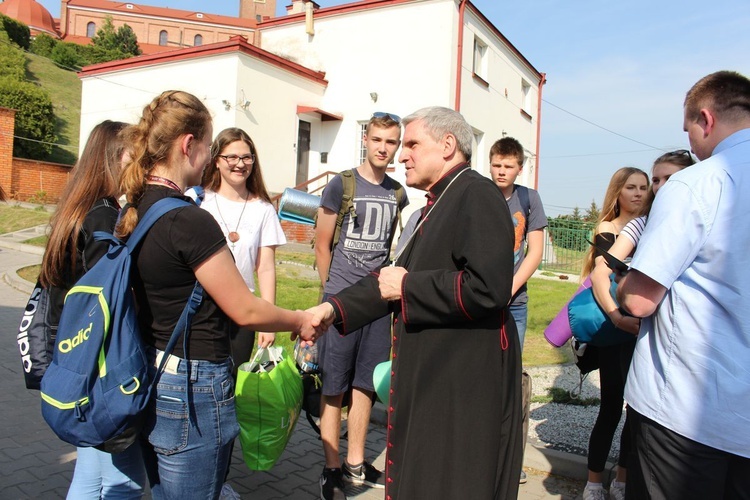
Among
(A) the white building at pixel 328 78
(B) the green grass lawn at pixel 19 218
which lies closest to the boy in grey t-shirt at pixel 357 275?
(A) the white building at pixel 328 78

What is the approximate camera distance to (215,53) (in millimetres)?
18188

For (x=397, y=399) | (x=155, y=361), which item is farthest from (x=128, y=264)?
(x=397, y=399)

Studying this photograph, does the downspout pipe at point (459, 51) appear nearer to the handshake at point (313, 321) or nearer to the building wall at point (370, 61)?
the building wall at point (370, 61)

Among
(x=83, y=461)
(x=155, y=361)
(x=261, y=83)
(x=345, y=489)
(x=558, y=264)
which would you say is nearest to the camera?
(x=155, y=361)

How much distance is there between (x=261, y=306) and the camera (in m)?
2.14

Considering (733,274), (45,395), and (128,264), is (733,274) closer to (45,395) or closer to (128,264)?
(128,264)

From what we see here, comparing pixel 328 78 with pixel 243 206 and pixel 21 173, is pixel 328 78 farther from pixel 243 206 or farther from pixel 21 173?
pixel 243 206

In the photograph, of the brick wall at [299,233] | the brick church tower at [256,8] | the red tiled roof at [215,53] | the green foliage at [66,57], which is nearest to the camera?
the red tiled roof at [215,53]

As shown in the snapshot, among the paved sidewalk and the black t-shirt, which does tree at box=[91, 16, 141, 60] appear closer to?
the paved sidewalk

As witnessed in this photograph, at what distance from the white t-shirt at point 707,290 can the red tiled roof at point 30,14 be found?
84.8 meters

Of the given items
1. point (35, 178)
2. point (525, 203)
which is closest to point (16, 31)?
point (35, 178)

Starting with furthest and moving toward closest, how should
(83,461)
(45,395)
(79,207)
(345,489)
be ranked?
(345,489) → (79,207) → (83,461) → (45,395)

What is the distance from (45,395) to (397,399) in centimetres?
129

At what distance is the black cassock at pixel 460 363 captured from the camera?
7.16 feet
